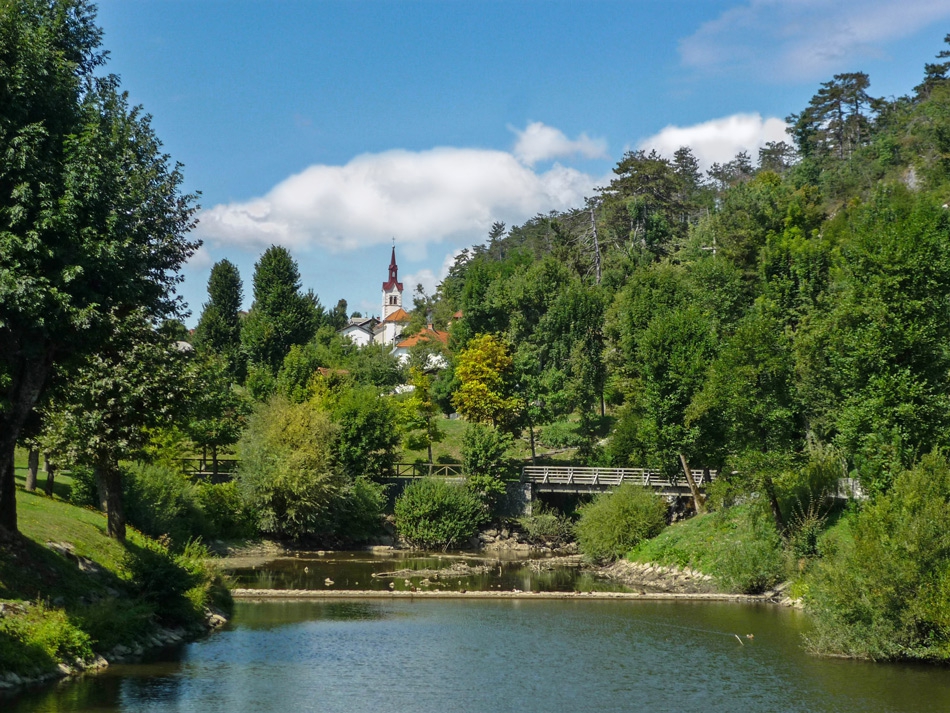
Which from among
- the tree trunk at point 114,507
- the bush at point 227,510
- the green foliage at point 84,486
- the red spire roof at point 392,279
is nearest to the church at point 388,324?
the red spire roof at point 392,279

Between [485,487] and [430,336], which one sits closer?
[485,487]

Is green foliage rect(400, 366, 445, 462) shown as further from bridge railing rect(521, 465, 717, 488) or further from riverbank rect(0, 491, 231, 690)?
riverbank rect(0, 491, 231, 690)

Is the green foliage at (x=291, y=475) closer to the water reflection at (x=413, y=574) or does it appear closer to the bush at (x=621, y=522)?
the water reflection at (x=413, y=574)

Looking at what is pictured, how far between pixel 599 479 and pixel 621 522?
411 inches

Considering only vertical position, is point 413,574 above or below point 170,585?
below

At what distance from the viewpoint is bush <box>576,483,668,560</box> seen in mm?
56781

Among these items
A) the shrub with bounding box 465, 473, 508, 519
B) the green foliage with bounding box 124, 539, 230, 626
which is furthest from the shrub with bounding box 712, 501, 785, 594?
the green foliage with bounding box 124, 539, 230, 626

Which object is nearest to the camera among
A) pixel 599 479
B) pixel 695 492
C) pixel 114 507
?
pixel 114 507

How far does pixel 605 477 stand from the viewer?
223 ft

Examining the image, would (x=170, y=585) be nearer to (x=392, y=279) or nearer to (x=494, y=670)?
(x=494, y=670)

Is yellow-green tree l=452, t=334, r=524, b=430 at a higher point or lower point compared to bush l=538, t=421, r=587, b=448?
higher

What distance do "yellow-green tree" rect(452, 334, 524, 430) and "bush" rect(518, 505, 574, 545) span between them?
39.6ft

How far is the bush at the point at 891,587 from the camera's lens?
1194 inches

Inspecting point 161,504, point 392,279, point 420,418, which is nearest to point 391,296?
point 392,279
